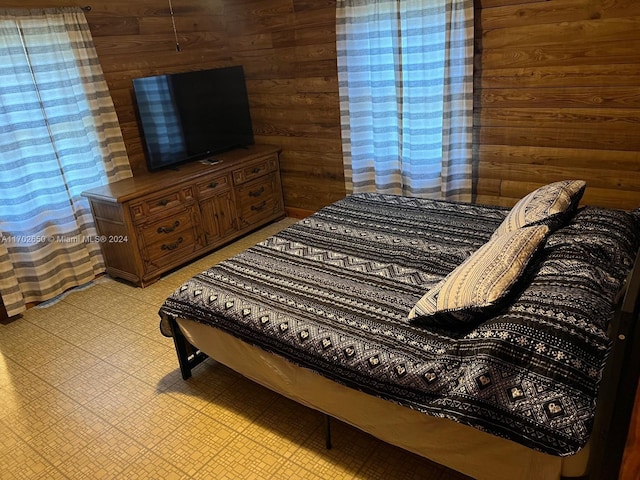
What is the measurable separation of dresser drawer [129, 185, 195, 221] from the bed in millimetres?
1263

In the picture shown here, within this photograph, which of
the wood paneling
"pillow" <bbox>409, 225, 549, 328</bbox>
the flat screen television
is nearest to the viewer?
"pillow" <bbox>409, 225, 549, 328</bbox>

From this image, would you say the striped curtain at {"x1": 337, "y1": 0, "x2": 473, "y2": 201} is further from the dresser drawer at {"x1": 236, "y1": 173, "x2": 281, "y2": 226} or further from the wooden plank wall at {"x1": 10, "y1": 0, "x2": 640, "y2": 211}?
the dresser drawer at {"x1": 236, "y1": 173, "x2": 281, "y2": 226}

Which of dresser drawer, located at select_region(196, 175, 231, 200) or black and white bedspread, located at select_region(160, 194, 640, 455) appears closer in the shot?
black and white bedspread, located at select_region(160, 194, 640, 455)

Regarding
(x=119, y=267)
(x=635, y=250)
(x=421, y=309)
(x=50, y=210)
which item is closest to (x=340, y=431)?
(x=421, y=309)

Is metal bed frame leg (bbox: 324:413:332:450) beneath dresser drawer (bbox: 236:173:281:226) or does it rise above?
beneath

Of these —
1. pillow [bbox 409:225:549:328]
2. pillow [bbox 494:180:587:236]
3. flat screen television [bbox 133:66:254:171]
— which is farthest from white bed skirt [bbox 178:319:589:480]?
flat screen television [bbox 133:66:254:171]

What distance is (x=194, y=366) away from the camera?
102 inches

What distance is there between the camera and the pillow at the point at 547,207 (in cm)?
213

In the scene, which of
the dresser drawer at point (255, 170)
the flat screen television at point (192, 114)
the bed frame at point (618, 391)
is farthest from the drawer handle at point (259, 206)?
the bed frame at point (618, 391)

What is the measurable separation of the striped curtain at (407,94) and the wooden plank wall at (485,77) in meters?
0.14

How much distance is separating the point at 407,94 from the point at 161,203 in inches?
81.6

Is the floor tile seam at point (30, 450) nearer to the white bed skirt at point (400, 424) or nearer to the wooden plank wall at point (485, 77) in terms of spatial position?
the white bed skirt at point (400, 424)

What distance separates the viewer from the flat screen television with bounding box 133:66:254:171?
376cm

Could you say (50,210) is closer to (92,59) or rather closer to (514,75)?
(92,59)
